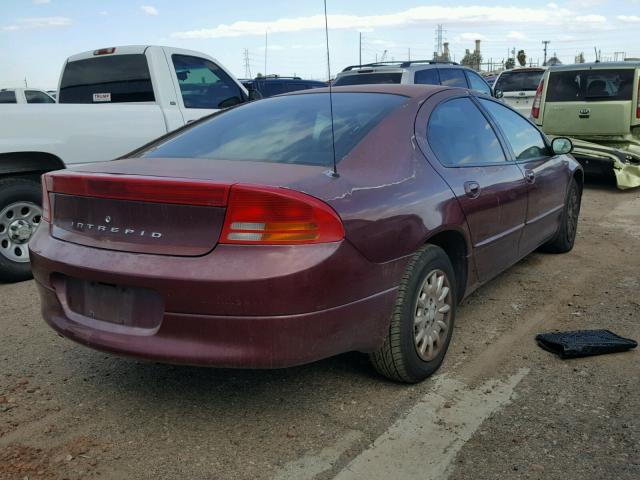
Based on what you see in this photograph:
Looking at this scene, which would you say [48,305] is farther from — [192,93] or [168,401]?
[192,93]

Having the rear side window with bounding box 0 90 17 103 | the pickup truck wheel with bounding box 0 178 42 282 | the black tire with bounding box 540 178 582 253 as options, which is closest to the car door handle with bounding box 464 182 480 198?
the black tire with bounding box 540 178 582 253

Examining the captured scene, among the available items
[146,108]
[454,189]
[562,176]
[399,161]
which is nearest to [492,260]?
[454,189]

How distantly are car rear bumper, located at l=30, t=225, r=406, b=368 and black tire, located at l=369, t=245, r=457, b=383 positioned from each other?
31cm

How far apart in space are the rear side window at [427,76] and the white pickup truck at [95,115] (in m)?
4.49

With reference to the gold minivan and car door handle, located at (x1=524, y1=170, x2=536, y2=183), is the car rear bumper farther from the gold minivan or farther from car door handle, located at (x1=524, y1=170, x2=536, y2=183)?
the gold minivan

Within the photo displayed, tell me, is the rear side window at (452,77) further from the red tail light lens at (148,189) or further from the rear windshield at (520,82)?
the red tail light lens at (148,189)

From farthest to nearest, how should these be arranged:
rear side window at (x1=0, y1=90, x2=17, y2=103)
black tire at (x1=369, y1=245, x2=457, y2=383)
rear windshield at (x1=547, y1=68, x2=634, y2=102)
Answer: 1. rear side window at (x1=0, y1=90, x2=17, y2=103)
2. rear windshield at (x1=547, y1=68, x2=634, y2=102)
3. black tire at (x1=369, y1=245, x2=457, y2=383)

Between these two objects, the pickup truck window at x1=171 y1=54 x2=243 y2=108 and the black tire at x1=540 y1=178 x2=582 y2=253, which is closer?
the black tire at x1=540 y1=178 x2=582 y2=253

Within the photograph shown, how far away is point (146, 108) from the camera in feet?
20.3

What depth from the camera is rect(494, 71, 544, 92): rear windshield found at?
16.8 metres

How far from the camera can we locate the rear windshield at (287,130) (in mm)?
3225

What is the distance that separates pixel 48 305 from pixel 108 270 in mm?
599

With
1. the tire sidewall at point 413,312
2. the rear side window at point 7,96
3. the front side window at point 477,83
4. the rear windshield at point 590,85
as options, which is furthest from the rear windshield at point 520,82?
the tire sidewall at point 413,312

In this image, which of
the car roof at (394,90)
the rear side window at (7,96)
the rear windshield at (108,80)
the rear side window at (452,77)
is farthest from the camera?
the rear side window at (7,96)
